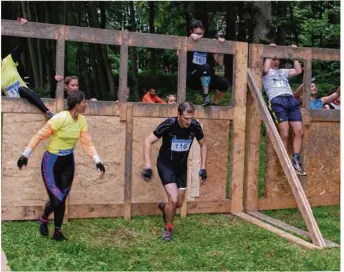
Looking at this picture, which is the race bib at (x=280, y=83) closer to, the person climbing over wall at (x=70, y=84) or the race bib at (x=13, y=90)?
the person climbing over wall at (x=70, y=84)

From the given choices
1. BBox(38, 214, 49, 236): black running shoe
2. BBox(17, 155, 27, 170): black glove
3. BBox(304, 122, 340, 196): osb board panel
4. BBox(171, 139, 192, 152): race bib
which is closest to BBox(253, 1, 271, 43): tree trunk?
BBox(304, 122, 340, 196): osb board panel

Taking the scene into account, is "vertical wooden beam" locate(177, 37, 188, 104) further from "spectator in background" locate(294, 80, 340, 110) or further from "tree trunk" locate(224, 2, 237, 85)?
"tree trunk" locate(224, 2, 237, 85)

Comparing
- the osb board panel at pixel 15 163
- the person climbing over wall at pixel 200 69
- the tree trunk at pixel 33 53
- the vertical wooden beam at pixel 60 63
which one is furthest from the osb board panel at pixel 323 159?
the tree trunk at pixel 33 53

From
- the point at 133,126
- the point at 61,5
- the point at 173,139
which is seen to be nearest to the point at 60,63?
the point at 133,126

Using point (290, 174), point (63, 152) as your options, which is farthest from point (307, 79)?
A: point (63, 152)

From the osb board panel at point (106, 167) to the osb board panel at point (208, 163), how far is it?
0.23 m

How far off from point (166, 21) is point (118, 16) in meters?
3.20

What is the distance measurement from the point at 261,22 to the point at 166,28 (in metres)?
12.7

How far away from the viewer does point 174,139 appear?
21.4ft

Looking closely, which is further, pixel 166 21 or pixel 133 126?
pixel 166 21

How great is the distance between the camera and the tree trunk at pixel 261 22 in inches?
661

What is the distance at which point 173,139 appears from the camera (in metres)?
6.54

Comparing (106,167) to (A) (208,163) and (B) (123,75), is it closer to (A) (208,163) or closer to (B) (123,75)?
(B) (123,75)

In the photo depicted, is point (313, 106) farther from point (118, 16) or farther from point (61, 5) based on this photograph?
point (118, 16)
